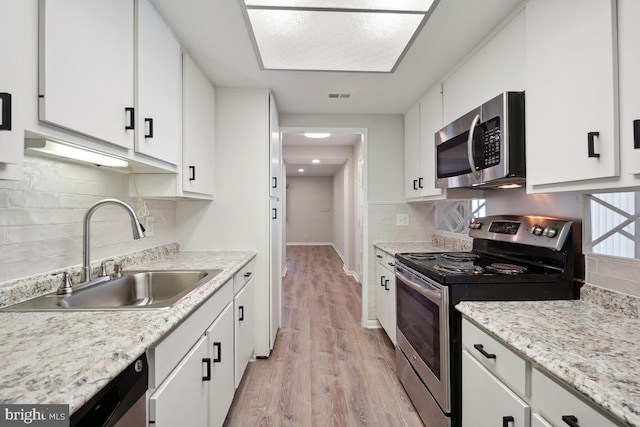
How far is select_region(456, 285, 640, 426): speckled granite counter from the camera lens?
634mm

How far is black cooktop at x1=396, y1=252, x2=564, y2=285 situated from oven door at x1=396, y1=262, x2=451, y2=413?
2.2 inches

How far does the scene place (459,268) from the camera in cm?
150

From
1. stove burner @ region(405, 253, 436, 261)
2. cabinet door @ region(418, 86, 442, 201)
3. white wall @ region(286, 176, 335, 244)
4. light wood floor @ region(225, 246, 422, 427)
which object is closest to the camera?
light wood floor @ region(225, 246, 422, 427)

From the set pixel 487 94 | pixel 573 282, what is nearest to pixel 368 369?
pixel 573 282

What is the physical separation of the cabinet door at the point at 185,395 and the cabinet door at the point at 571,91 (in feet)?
5.02

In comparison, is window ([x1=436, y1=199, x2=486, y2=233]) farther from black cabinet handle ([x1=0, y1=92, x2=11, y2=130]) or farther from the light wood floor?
black cabinet handle ([x1=0, y1=92, x2=11, y2=130])

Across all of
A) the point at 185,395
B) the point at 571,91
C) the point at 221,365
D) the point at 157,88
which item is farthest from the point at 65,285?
the point at 571,91

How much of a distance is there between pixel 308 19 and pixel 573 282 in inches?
69.0

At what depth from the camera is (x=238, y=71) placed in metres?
2.05

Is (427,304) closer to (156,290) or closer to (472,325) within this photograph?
(472,325)

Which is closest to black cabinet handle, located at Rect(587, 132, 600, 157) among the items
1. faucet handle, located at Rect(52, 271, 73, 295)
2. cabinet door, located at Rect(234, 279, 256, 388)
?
cabinet door, located at Rect(234, 279, 256, 388)

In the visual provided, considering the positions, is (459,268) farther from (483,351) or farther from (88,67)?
Result: (88,67)

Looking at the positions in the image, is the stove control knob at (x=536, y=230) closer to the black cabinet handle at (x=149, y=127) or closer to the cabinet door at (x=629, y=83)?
the cabinet door at (x=629, y=83)

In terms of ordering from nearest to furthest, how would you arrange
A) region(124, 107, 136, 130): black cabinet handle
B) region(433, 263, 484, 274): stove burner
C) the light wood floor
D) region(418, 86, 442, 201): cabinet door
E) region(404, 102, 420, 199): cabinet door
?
region(124, 107, 136, 130): black cabinet handle → region(433, 263, 484, 274): stove burner → the light wood floor → region(418, 86, 442, 201): cabinet door → region(404, 102, 420, 199): cabinet door
